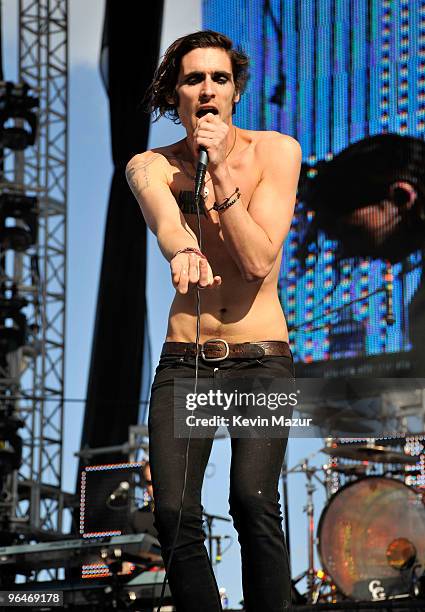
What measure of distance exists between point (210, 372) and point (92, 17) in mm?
9563

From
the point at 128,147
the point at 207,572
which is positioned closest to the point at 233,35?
the point at 128,147

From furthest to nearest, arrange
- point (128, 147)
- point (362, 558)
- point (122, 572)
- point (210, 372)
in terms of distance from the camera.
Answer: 1. point (128, 147)
2. point (362, 558)
3. point (122, 572)
4. point (210, 372)

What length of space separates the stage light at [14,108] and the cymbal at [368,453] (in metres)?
5.41

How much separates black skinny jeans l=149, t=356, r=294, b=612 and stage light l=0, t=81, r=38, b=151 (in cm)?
875

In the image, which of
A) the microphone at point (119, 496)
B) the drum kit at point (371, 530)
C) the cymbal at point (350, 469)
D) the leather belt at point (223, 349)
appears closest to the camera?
the leather belt at point (223, 349)

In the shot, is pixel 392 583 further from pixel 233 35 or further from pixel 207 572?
pixel 207 572

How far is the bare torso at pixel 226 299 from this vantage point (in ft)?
8.19

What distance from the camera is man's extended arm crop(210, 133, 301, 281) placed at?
235cm

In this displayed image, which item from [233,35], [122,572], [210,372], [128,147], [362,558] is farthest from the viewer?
[128,147]

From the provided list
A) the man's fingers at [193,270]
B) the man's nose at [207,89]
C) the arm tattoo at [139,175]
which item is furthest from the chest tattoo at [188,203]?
the man's fingers at [193,270]

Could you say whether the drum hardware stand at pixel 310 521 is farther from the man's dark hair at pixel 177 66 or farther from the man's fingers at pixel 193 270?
the man's fingers at pixel 193 270

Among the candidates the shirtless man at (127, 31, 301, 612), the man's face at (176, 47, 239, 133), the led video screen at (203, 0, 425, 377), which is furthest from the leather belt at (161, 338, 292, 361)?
the led video screen at (203, 0, 425, 377)

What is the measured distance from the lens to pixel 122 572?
6.23 metres

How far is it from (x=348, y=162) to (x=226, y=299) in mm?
4715
